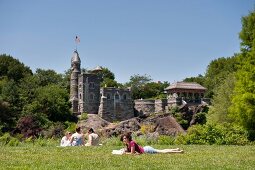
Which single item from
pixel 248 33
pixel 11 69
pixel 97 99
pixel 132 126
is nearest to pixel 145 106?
pixel 97 99

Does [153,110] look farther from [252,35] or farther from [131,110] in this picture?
[252,35]

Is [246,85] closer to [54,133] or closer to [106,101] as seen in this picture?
[54,133]

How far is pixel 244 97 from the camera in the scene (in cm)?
2691

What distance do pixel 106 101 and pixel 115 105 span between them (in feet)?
5.81

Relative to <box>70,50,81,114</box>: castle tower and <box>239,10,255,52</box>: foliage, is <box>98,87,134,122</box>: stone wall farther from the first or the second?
<box>239,10,255,52</box>: foliage

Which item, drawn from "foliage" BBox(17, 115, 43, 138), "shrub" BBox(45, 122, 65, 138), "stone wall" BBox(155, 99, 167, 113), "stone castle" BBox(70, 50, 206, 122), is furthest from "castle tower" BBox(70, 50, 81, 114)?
"shrub" BBox(45, 122, 65, 138)

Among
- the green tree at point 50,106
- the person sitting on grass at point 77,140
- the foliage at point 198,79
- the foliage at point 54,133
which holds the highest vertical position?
the foliage at point 198,79

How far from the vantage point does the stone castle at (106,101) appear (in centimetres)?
6531

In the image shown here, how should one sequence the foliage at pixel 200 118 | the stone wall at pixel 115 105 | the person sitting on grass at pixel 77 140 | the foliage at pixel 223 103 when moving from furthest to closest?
the stone wall at pixel 115 105, the foliage at pixel 200 118, the foliage at pixel 223 103, the person sitting on grass at pixel 77 140

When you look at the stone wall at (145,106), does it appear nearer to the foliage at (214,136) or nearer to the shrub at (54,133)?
the shrub at (54,133)

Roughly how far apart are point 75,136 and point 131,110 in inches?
1984

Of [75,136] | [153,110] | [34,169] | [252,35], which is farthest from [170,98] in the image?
[34,169]

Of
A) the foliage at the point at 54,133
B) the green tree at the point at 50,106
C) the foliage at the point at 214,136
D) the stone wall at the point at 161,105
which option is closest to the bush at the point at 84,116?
the green tree at the point at 50,106

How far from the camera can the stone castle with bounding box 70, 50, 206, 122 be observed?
65.3 metres
